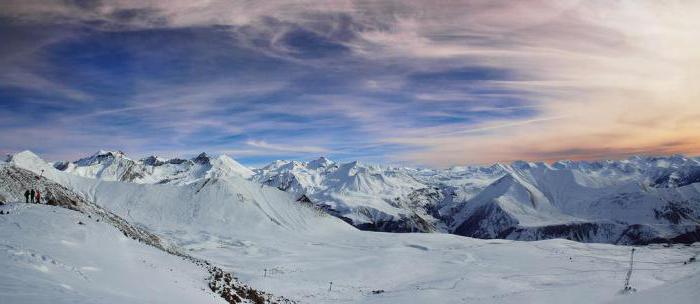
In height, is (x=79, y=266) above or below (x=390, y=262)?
above

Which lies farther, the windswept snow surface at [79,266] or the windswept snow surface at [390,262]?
the windswept snow surface at [390,262]

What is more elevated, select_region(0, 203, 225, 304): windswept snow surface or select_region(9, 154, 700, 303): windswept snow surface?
select_region(0, 203, 225, 304): windswept snow surface

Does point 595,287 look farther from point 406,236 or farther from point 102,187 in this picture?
point 102,187

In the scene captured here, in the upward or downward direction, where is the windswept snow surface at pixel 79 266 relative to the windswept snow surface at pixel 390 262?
upward

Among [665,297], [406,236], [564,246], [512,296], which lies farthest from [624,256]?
[665,297]

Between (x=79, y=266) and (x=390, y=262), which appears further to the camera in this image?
(x=390, y=262)
